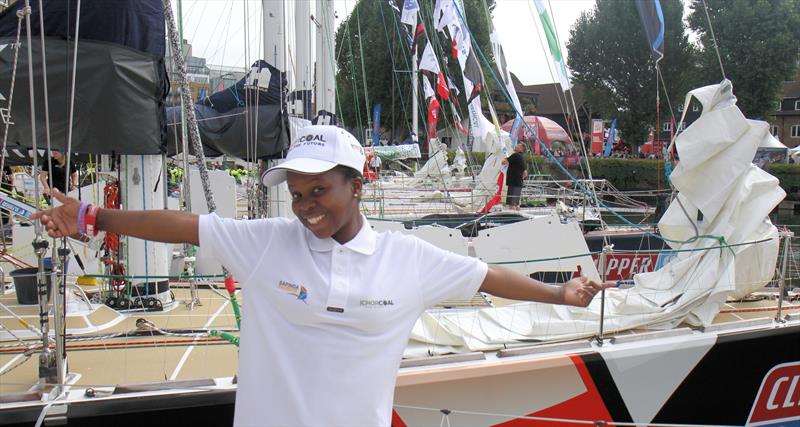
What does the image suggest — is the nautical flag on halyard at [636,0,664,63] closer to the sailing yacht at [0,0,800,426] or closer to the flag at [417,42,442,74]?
the sailing yacht at [0,0,800,426]

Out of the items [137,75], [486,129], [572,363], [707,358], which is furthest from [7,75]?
[486,129]

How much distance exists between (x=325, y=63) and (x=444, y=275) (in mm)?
11481

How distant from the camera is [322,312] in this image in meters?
1.68

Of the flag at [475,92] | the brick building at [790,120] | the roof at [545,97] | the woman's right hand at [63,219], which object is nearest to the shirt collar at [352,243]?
the woman's right hand at [63,219]

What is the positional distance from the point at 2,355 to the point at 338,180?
9.58 ft

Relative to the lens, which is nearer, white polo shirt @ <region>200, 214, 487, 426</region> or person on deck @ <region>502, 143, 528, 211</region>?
white polo shirt @ <region>200, 214, 487, 426</region>

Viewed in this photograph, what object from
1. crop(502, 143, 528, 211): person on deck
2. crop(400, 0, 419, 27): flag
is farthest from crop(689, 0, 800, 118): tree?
crop(502, 143, 528, 211): person on deck

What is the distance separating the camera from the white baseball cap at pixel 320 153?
5.60 ft

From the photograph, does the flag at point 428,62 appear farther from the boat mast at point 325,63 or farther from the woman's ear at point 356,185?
the woman's ear at point 356,185

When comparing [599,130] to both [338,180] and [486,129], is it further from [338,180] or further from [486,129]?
[338,180]

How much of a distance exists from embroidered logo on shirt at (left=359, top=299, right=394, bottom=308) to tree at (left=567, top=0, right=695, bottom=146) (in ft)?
114

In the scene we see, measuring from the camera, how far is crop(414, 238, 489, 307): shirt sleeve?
1.82 m

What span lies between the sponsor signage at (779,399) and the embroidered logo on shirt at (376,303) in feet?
12.8

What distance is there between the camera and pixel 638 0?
6.33 metres
